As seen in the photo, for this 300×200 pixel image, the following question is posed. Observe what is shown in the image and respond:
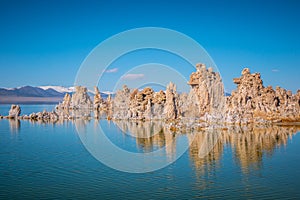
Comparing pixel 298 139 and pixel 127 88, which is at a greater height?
pixel 127 88

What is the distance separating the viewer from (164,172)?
27.1m

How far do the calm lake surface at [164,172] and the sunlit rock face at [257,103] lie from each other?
22836 millimetres

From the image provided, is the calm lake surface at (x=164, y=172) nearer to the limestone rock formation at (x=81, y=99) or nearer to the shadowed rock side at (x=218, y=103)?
the shadowed rock side at (x=218, y=103)

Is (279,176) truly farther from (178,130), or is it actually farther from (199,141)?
(178,130)

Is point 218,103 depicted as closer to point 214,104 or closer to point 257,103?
point 214,104

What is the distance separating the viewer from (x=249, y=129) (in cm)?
5434

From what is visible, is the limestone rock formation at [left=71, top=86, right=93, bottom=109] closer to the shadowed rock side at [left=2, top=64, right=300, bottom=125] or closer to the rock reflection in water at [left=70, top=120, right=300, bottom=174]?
the shadowed rock side at [left=2, top=64, right=300, bottom=125]

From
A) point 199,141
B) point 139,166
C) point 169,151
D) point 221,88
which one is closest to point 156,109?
point 221,88

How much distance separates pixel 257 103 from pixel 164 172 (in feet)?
161

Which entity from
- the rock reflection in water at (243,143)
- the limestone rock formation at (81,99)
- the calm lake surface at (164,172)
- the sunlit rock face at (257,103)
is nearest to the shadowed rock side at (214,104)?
the sunlit rock face at (257,103)

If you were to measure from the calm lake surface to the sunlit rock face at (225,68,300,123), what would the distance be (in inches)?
899

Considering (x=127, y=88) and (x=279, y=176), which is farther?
(x=127, y=88)

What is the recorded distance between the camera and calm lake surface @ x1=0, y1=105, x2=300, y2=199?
21.7 m

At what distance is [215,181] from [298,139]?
24880 millimetres
